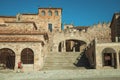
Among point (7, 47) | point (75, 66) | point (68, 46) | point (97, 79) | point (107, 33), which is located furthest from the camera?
point (68, 46)

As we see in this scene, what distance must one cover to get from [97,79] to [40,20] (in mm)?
39435

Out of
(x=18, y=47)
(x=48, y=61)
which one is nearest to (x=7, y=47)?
(x=18, y=47)

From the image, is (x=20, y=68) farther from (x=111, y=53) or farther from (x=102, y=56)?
(x=111, y=53)

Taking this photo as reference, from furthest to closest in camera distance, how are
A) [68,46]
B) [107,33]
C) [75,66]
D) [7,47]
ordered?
[68,46]
[107,33]
[75,66]
[7,47]

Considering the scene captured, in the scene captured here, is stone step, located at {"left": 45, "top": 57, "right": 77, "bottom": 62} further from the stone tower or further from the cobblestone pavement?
the stone tower

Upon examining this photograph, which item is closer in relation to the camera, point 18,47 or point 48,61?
point 18,47

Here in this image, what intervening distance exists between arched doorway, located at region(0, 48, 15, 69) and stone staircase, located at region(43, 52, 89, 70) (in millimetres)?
4565

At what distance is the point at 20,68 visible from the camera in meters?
27.6

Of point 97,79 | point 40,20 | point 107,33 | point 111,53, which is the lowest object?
point 97,79

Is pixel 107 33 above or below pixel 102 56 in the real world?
above

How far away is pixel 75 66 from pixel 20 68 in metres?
8.56

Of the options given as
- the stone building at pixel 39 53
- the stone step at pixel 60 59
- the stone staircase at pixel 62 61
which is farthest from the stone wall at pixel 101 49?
the stone step at pixel 60 59

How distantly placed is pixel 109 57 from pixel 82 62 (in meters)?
4.29

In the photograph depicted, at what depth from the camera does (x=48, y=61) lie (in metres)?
34.3
